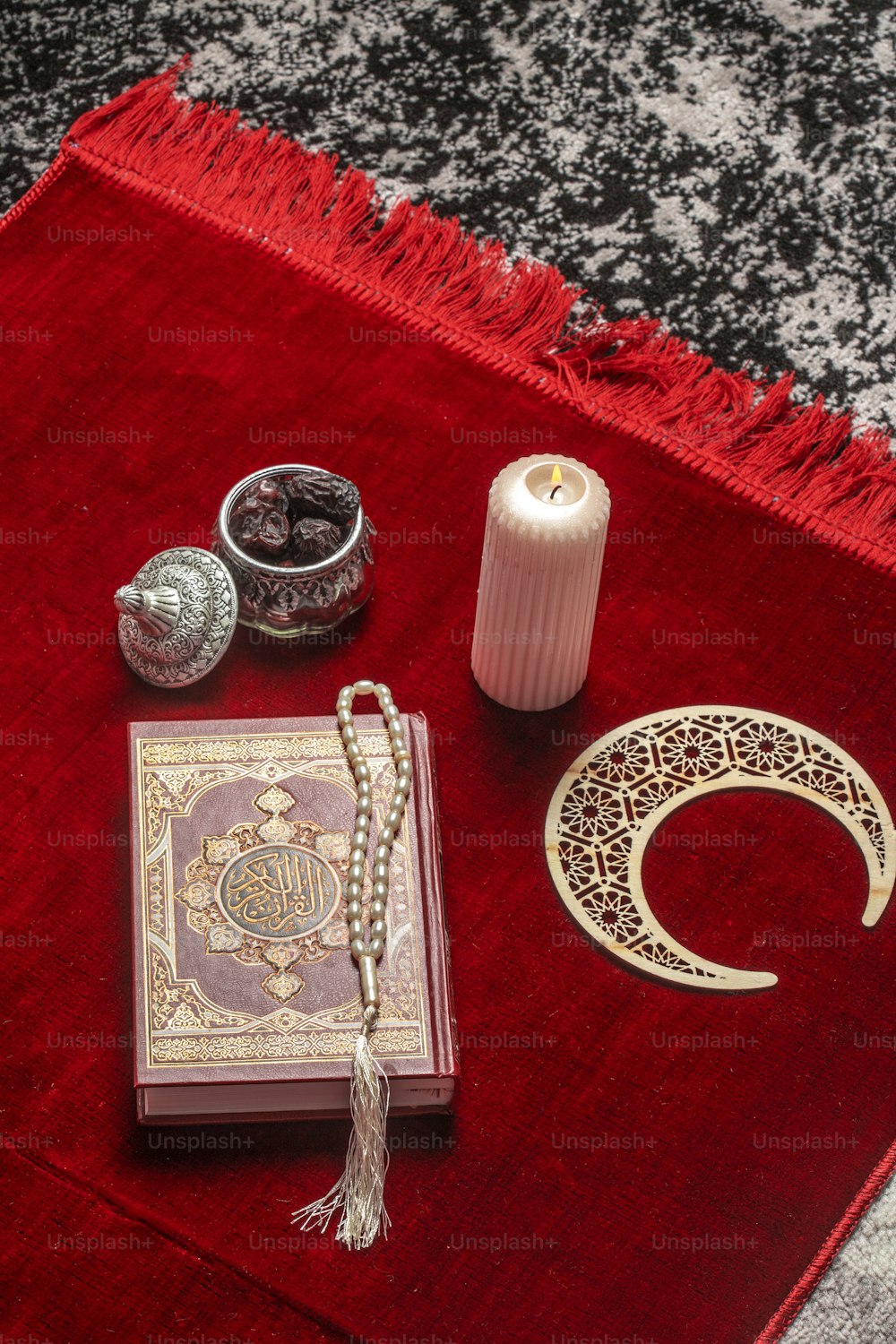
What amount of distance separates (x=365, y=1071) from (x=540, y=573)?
0.35m

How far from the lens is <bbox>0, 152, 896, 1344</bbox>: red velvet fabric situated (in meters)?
1.01

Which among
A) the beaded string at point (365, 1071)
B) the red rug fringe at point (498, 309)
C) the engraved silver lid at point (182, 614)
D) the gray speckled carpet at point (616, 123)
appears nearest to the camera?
the beaded string at point (365, 1071)

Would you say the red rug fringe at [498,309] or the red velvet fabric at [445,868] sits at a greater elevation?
the red rug fringe at [498,309]

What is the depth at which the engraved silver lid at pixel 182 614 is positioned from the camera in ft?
3.67

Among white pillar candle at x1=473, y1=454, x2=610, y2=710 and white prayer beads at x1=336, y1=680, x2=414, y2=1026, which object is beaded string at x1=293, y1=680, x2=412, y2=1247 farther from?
white pillar candle at x1=473, y1=454, x2=610, y2=710

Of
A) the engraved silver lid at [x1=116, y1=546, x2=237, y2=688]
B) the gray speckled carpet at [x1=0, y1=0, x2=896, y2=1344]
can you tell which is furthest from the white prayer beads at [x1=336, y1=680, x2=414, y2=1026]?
the gray speckled carpet at [x1=0, y1=0, x2=896, y2=1344]

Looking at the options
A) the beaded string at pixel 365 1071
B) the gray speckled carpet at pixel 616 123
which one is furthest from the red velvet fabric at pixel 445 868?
the gray speckled carpet at pixel 616 123

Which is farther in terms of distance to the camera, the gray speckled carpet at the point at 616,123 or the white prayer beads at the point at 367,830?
the gray speckled carpet at the point at 616,123

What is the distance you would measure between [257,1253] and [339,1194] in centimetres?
6

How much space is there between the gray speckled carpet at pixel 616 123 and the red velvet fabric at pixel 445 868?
7.0 inches

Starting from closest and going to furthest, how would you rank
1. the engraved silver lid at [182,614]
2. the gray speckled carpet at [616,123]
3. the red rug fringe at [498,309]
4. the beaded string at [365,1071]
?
the beaded string at [365,1071]
the engraved silver lid at [182,614]
the red rug fringe at [498,309]
the gray speckled carpet at [616,123]

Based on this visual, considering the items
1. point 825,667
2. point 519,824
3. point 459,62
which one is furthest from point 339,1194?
point 459,62

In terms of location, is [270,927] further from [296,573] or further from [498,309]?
[498,309]

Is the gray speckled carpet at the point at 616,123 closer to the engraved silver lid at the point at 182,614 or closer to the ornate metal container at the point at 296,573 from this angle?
the ornate metal container at the point at 296,573
